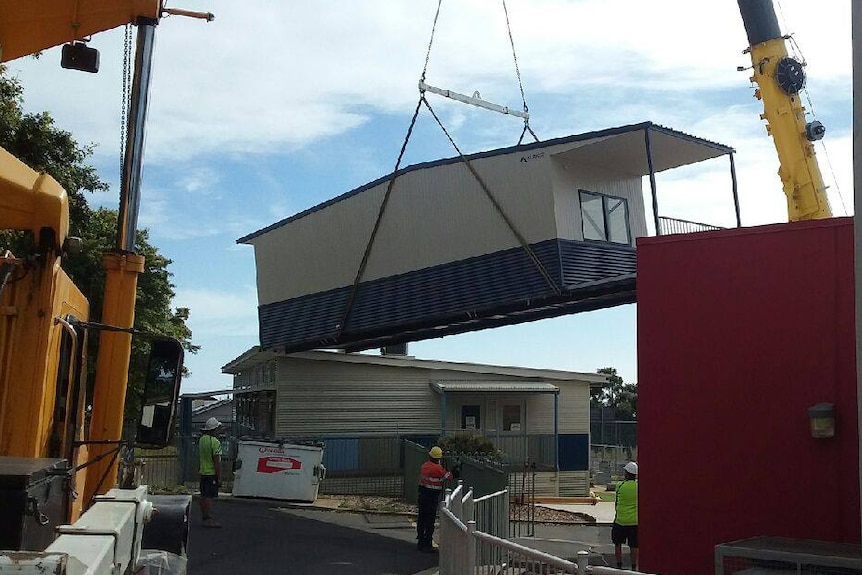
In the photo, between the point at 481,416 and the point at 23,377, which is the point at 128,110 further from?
the point at 481,416

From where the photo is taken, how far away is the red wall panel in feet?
30.6

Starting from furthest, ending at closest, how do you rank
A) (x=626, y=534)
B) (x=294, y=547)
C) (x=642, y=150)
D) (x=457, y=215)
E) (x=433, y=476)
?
(x=457, y=215) → (x=642, y=150) → (x=433, y=476) → (x=294, y=547) → (x=626, y=534)

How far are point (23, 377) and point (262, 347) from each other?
2097 cm

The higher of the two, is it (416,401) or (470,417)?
(416,401)

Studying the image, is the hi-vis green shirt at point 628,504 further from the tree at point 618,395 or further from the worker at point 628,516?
the tree at point 618,395

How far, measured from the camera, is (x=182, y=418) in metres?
24.7

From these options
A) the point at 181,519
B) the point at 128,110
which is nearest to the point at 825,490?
the point at 181,519

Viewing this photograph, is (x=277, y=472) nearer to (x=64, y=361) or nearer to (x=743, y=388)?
(x=743, y=388)

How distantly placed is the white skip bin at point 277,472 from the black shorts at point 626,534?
7.91 m

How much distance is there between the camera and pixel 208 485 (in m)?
15.6

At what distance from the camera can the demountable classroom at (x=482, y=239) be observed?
1825 centimetres

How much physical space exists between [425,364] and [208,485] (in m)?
11.3

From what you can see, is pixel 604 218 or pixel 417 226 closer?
pixel 604 218

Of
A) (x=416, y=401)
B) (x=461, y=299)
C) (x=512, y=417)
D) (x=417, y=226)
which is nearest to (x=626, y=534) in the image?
(x=461, y=299)
